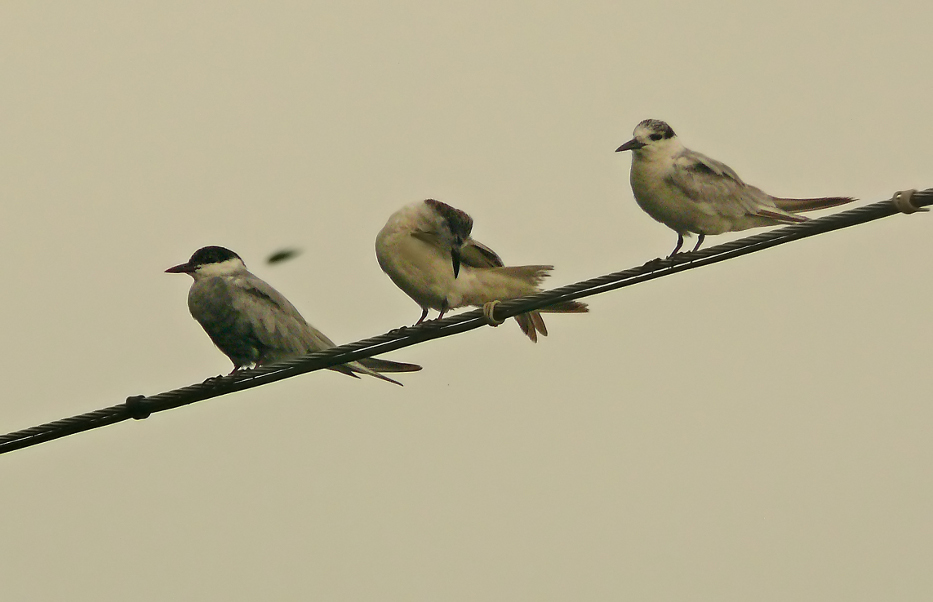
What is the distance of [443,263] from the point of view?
852cm

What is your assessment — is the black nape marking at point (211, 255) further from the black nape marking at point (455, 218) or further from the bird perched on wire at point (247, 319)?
the black nape marking at point (455, 218)

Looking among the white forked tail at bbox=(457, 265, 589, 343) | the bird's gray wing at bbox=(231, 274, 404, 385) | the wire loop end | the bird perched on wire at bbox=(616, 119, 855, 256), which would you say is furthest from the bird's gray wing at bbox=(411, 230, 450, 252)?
the wire loop end

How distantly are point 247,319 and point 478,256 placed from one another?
154cm

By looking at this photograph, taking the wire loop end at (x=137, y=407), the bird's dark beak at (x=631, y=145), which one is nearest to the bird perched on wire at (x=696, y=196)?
the bird's dark beak at (x=631, y=145)

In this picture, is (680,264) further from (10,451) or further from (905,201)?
(10,451)

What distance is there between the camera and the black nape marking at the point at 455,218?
334 inches

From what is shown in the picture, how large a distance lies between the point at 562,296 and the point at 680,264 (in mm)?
1008

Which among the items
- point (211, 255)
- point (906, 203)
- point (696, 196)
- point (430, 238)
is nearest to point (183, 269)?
point (211, 255)

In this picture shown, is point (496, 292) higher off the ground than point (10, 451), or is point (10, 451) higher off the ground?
point (496, 292)

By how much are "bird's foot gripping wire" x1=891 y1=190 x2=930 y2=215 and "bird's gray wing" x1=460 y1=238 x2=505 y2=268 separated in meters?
3.29

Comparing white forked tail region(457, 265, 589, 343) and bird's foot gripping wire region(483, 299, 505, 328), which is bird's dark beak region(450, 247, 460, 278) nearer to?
white forked tail region(457, 265, 589, 343)

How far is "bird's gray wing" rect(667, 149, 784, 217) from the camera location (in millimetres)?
8508

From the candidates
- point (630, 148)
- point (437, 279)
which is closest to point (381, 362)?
point (437, 279)

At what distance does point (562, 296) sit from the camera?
639 cm
